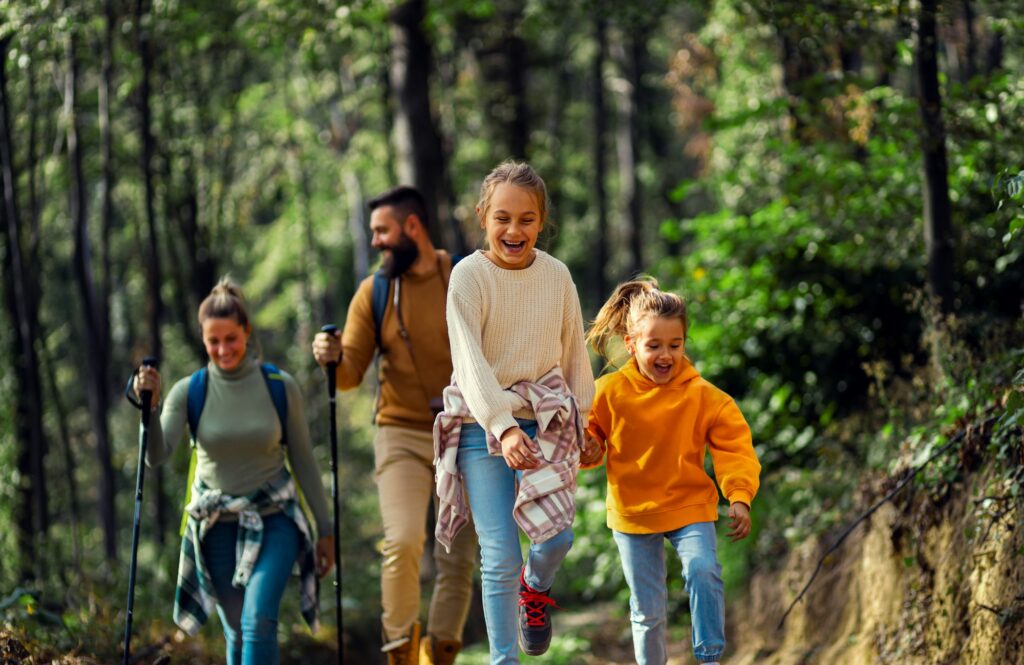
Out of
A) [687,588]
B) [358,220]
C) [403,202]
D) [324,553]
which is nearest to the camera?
[687,588]

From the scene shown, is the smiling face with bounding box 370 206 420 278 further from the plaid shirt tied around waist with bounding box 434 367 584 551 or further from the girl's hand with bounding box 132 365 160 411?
the plaid shirt tied around waist with bounding box 434 367 584 551

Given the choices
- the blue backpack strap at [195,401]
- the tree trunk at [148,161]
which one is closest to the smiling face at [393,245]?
the blue backpack strap at [195,401]

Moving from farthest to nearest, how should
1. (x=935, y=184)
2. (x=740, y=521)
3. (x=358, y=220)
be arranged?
(x=358, y=220) < (x=935, y=184) < (x=740, y=521)

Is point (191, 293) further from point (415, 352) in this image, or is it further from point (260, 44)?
point (415, 352)

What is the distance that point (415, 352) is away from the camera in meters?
5.84

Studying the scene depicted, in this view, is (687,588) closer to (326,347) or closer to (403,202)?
(326,347)

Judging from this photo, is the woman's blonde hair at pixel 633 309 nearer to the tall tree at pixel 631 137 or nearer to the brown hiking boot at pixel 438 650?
the brown hiking boot at pixel 438 650

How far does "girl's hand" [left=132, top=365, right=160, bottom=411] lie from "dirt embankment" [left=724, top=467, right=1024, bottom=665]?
3515 mm

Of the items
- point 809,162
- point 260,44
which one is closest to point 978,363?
point 809,162

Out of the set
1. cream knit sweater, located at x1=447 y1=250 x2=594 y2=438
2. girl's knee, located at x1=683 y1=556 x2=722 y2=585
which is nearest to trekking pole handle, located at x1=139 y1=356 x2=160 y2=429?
cream knit sweater, located at x1=447 y1=250 x2=594 y2=438

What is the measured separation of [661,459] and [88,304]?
692cm

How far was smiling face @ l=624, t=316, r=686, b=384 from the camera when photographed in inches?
185

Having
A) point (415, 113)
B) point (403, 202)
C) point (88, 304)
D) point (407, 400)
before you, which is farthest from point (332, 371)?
point (415, 113)

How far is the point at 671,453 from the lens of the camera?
470 cm
